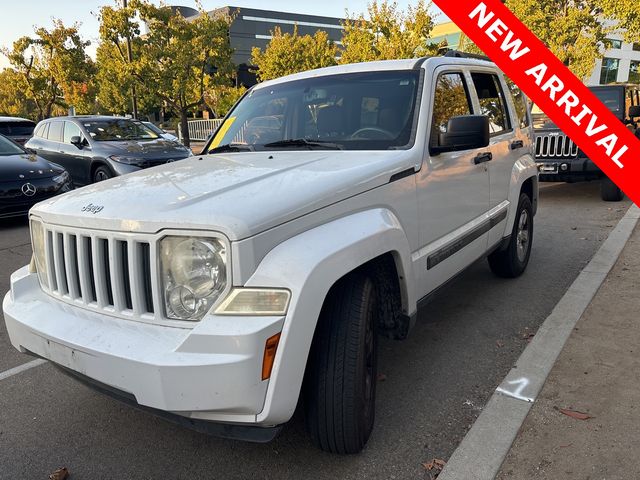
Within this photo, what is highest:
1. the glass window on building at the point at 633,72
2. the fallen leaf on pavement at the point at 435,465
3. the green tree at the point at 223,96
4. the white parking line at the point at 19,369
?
the glass window on building at the point at 633,72

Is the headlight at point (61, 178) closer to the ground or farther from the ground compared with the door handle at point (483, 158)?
closer to the ground

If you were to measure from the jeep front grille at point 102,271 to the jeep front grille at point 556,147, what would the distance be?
807cm

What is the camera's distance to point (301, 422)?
2.80 m

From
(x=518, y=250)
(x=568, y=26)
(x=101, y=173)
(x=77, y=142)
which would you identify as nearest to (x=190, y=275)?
(x=518, y=250)

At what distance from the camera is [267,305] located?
6.40 ft

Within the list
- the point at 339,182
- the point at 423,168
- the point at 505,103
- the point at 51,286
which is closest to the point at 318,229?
the point at 339,182

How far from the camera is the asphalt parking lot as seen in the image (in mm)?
2463

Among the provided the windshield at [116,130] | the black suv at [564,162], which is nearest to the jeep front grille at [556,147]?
the black suv at [564,162]

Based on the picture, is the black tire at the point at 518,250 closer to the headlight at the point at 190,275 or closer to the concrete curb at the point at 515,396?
the concrete curb at the point at 515,396

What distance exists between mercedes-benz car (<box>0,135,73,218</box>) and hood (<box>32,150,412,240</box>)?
5717 mm

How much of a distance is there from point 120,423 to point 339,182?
1.80 metres

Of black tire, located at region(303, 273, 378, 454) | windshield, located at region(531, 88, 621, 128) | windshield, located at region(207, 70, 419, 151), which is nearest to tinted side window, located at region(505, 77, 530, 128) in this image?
windshield, located at region(207, 70, 419, 151)

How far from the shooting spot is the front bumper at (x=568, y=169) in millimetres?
8336

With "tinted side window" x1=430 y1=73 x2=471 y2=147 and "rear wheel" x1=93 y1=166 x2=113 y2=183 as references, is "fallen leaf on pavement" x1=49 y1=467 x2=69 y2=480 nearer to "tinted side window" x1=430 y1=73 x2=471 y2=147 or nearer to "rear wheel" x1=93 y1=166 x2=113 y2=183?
"tinted side window" x1=430 y1=73 x2=471 y2=147
